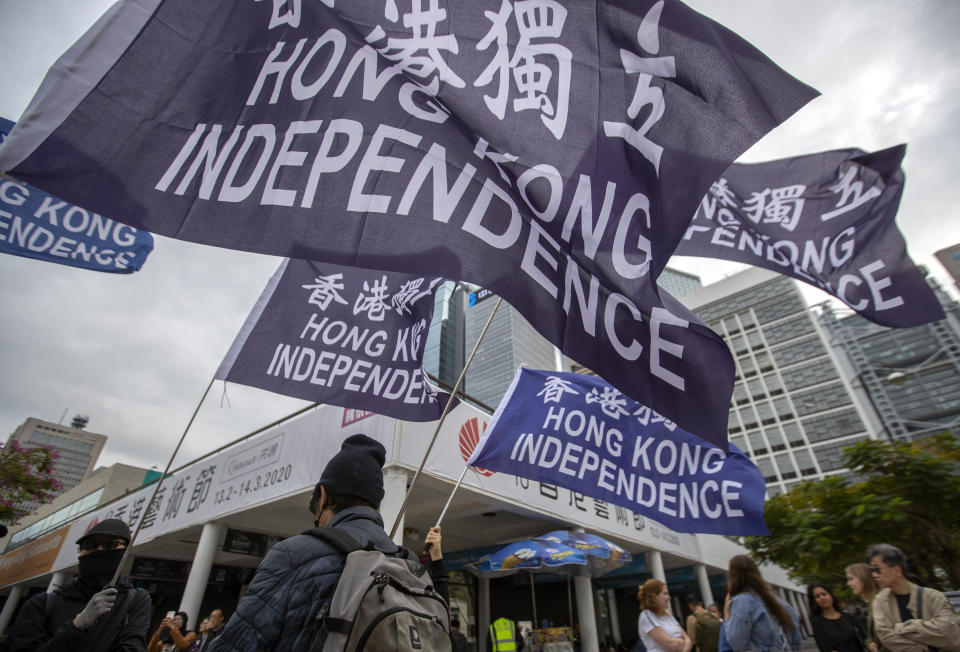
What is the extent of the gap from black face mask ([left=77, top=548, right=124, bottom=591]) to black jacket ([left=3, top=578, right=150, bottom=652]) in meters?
0.03

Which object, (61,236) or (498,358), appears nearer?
(61,236)

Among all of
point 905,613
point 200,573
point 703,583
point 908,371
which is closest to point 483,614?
point 200,573

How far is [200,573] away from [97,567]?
6590 mm

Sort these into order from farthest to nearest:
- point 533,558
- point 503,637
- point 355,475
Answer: point 503,637 → point 533,558 → point 355,475

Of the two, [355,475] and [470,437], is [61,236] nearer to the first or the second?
[355,475]

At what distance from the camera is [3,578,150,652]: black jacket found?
215cm

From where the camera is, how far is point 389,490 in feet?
19.4

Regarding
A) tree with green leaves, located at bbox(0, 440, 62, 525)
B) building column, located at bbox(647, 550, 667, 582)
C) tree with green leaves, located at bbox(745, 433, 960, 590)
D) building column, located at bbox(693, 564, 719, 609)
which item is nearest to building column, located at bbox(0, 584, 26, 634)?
tree with green leaves, located at bbox(0, 440, 62, 525)

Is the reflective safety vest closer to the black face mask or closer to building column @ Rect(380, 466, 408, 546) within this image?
building column @ Rect(380, 466, 408, 546)

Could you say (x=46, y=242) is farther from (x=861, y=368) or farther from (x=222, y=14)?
(x=861, y=368)

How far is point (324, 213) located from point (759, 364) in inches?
2632

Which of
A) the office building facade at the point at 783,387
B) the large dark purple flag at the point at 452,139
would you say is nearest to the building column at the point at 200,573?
the large dark purple flag at the point at 452,139

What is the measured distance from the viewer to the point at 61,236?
333 cm

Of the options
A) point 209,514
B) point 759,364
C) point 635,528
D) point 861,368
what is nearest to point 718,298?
point 759,364
